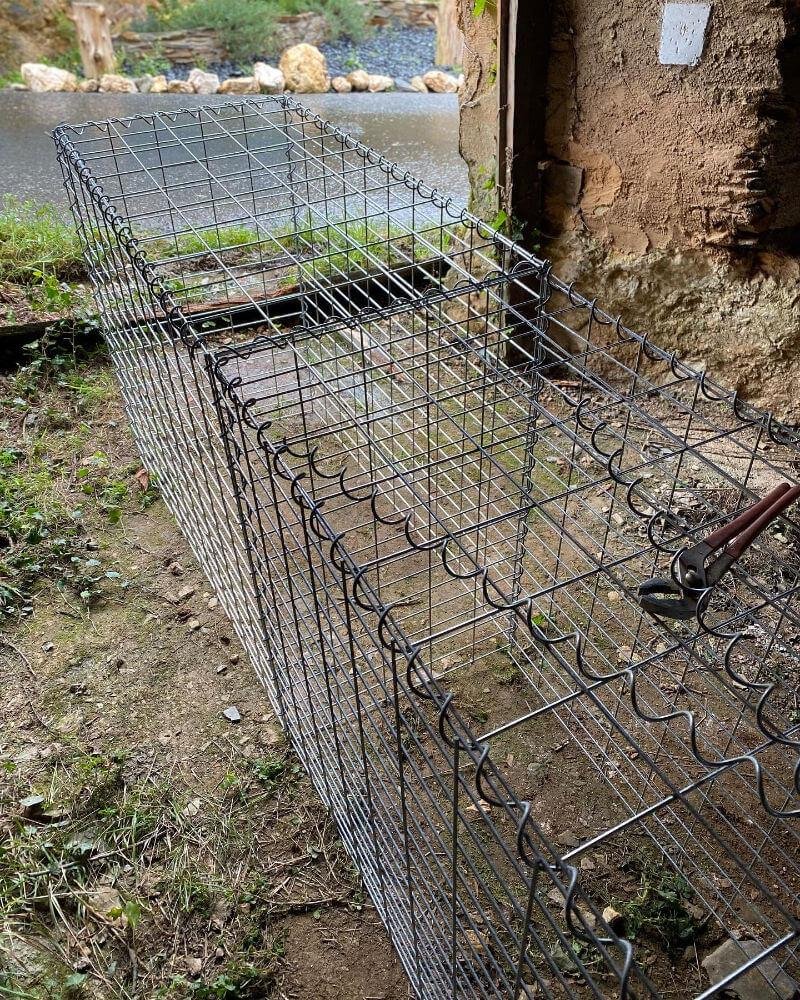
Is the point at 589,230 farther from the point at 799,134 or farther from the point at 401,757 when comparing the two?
the point at 401,757

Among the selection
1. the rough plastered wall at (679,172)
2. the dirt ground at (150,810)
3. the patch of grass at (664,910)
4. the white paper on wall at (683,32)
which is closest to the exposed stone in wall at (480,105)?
the rough plastered wall at (679,172)

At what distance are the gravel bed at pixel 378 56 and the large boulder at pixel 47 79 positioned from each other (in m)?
1.02

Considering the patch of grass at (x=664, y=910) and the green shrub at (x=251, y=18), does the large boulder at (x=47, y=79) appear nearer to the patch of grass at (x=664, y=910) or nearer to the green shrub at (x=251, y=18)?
the green shrub at (x=251, y=18)

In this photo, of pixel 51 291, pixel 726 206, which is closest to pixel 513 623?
pixel 726 206

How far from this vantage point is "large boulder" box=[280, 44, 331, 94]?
7355mm

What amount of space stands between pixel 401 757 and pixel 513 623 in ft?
3.65

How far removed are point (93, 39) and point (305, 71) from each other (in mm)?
2144

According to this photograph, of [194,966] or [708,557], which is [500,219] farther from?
[194,966]

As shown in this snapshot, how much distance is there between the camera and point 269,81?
741 cm

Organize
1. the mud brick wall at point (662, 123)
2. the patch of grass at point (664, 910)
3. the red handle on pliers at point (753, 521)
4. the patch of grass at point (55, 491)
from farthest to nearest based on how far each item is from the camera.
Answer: the patch of grass at point (55, 491)
the mud brick wall at point (662, 123)
the patch of grass at point (664, 910)
the red handle on pliers at point (753, 521)

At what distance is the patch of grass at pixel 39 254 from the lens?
388 centimetres

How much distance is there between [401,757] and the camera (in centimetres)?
147

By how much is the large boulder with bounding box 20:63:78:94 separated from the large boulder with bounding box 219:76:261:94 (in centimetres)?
122

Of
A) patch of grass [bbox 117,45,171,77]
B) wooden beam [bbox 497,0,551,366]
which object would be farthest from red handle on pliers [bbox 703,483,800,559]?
patch of grass [bbox 117,45,171,77]
